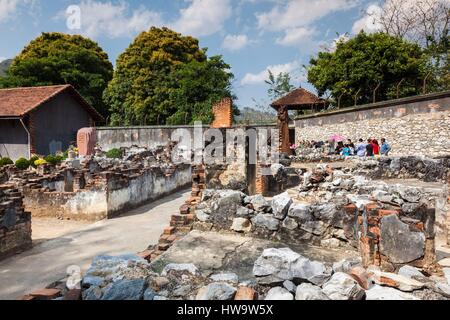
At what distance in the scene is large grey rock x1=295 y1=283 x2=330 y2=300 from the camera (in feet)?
7.99

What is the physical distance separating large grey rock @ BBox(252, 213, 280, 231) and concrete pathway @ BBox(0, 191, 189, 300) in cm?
326

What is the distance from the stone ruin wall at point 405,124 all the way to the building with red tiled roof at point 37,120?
53.5 feet

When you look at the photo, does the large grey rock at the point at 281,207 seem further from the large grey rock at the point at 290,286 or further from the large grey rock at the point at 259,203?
the large grey rock at the point at 290,286

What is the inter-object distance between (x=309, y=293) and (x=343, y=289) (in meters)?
0.26

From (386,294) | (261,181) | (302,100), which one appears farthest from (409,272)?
(302,100)

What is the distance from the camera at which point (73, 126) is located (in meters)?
23.3

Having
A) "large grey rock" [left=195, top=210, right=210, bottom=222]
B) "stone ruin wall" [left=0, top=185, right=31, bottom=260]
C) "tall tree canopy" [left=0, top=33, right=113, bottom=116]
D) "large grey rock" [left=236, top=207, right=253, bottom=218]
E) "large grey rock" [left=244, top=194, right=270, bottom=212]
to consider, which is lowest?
"stone ruin wall" [left=0, top=185, right=31, bottom=260]

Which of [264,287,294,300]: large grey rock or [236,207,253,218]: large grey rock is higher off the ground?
[236,207,253,218]: large grey rock

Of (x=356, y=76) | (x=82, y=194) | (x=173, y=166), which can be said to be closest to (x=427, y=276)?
(x=82, y=194)

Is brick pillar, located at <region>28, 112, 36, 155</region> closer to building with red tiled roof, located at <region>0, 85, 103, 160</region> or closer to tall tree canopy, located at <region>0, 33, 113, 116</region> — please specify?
building with red tiled roof, located at <region>0, 85, 103, 160</region>

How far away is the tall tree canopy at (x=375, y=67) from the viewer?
1880cm

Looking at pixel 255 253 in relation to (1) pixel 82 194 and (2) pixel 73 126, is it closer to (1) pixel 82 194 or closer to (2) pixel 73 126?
(1) pixel 82 194

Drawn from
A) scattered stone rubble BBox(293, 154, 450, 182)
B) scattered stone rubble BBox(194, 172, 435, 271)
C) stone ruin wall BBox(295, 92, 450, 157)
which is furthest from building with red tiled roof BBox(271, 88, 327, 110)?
scattered stone rubble BBox(194, 172, 435, 271)
